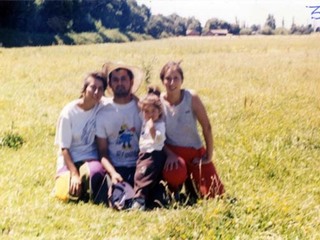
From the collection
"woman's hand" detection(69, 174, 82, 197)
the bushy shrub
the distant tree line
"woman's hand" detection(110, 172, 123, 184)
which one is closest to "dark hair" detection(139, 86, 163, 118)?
"woman's hand" detection(110, 172, 123, 184)

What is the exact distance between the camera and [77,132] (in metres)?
4.90

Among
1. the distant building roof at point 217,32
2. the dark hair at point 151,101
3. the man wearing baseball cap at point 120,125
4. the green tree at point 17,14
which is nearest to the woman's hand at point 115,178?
the man wearing baseball cap at point 120,125

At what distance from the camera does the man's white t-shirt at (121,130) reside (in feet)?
15.9

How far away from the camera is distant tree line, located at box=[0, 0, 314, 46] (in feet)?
141

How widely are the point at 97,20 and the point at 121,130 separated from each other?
56.5m

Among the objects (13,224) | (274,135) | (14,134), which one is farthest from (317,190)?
(14,134)

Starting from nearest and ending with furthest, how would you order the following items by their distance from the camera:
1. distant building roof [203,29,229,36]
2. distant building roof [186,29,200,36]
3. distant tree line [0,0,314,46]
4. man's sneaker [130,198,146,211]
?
man's sneaker [130,198,146,211] → distant tree line [0,0,314,46] → distant building roof [203,29,229,36] → distant building roof [186,29,200,36]

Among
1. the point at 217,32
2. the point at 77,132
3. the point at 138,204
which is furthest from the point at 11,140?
the point at 217,32

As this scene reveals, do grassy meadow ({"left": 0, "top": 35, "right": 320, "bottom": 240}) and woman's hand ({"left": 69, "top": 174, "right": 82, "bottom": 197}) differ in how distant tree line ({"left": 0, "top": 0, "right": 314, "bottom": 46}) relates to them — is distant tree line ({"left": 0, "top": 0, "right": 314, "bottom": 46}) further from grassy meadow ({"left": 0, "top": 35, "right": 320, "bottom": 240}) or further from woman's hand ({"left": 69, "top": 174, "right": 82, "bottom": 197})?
woman's hand ({"left": 69, "top": 174, "right": 82, "bottom": 197})

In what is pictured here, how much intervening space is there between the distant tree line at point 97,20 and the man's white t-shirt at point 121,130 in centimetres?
3619

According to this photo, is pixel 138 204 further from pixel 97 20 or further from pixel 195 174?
pixel 97 20

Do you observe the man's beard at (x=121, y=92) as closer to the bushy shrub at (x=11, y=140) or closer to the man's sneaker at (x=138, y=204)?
the man's sneaker at (x=138, y=204)

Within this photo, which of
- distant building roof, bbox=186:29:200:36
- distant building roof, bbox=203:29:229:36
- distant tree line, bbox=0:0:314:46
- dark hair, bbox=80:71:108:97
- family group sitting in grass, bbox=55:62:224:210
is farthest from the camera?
distant building roof, bbox=186:29:200:36

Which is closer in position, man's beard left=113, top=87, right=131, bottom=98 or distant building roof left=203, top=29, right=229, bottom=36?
man's beard left=113, top=87, right=131, bottom=98
